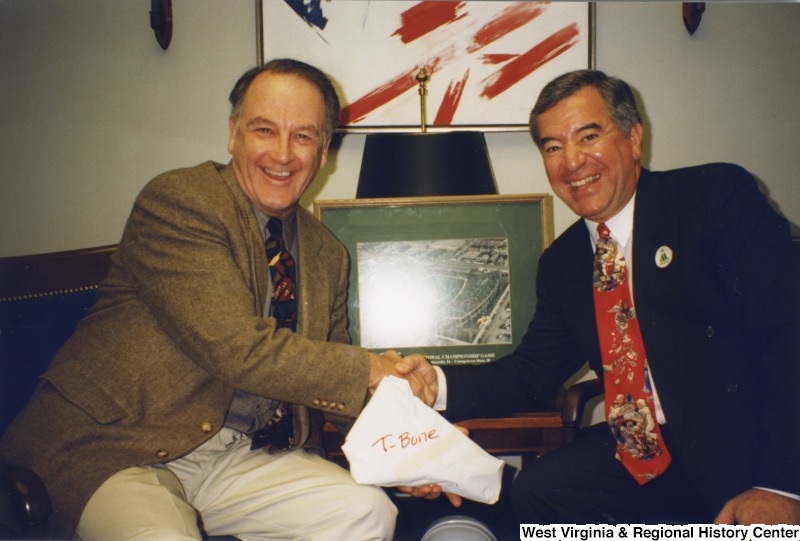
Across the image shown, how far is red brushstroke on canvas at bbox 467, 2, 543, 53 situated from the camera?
75.9 inches

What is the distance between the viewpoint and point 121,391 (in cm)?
118

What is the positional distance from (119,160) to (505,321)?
1.49 metres

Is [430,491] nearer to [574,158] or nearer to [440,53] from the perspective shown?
[574,158]

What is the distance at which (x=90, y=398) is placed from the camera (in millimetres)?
1178

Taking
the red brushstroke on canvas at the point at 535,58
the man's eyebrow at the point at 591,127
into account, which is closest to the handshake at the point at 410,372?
the man's eyebrow at the point at 591,127

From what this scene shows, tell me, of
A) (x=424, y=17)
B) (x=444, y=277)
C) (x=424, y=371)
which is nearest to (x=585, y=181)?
(x=444, y=277)

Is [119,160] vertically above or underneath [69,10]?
underneath

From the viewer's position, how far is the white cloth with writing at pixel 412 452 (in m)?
1.17

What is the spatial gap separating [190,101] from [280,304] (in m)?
0.99

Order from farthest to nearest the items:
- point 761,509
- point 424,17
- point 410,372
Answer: point 424,17, point 410,372, point 761,509

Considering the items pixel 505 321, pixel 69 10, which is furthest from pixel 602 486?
pixel 69 10

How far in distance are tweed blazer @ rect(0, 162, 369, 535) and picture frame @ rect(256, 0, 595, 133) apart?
0.83 m

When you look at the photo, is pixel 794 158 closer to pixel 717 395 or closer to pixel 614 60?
pixel 614 60

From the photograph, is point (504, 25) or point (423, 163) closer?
point (423, 163)
